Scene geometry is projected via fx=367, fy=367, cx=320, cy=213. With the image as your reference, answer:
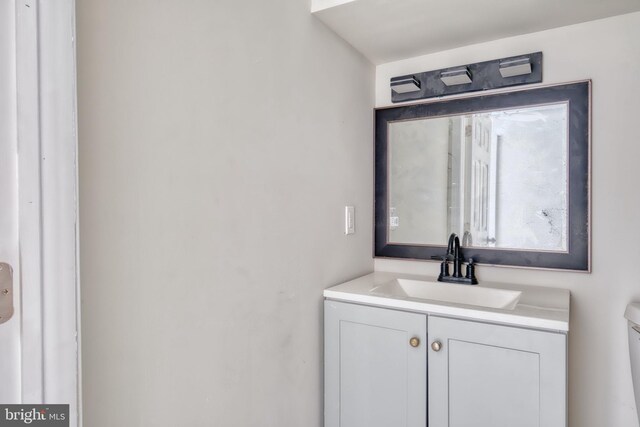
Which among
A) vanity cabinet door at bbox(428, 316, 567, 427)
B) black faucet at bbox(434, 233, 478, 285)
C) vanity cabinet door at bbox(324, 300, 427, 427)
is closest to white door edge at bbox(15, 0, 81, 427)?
vanity cabinet door at bbox(324, 300, 427, 427)

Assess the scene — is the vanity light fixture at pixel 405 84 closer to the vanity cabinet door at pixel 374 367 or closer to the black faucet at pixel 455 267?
the black faucet at pixel 455 267

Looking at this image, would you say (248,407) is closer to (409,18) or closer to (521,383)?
(521,383)

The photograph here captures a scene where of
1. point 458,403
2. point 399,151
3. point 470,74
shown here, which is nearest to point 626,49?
point 470,74

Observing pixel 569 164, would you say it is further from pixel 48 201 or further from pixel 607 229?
pixel 48 201

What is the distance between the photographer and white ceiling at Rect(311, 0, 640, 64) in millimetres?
1378

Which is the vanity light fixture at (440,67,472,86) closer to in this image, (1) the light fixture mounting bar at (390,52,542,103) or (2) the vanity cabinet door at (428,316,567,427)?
(1) the light fixture mounting bar at (390,52,542,103)

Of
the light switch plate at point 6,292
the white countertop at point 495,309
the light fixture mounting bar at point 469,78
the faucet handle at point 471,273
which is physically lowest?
the white countertop at point 495,309

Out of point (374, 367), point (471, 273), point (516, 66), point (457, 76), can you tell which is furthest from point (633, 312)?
point (457, 76)

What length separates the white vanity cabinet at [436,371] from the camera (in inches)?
42.7

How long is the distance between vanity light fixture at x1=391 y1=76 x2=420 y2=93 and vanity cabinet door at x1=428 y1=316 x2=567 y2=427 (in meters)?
1.12

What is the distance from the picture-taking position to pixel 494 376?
1.14 meters

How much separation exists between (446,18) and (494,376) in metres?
1.34

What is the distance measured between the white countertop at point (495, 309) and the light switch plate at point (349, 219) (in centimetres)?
23

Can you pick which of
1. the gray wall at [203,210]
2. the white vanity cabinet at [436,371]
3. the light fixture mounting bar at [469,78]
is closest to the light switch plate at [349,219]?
the gray wall at [203,210]
